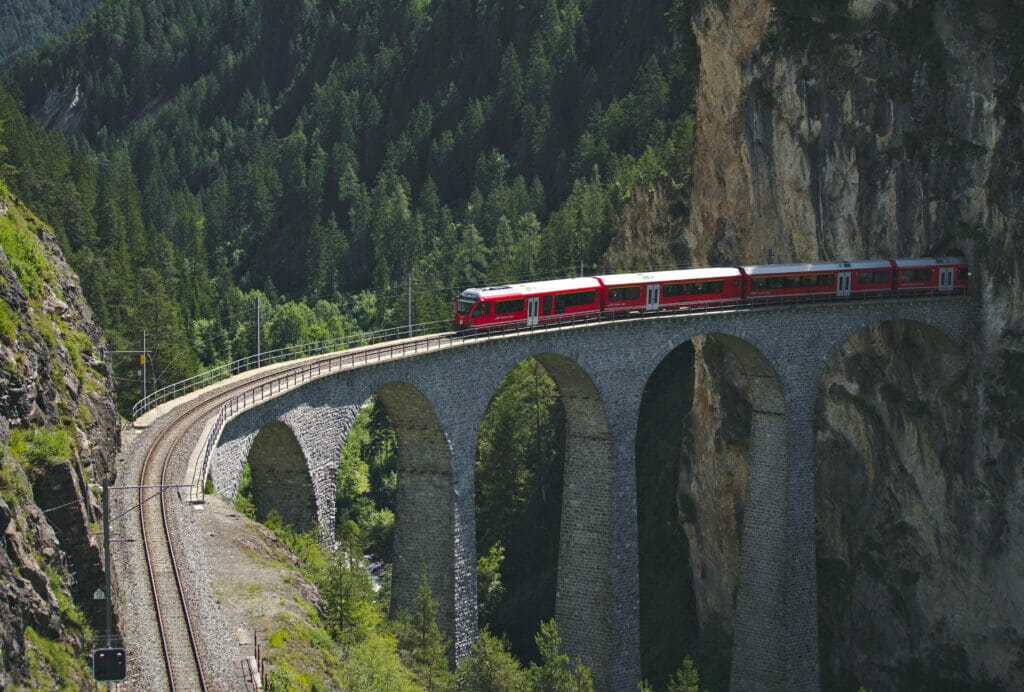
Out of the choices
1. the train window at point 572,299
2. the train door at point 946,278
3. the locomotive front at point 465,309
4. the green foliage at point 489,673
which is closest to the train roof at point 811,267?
the train door at point 946,278

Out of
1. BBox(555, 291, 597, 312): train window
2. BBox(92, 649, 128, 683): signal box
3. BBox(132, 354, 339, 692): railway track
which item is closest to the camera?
BBox(92, 649, 128, 683): signal box

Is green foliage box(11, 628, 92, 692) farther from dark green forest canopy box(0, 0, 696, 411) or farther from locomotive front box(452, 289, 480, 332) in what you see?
dark green forest canopy box(0, 0, 696, 411)

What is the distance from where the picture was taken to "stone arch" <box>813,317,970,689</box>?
59.0m

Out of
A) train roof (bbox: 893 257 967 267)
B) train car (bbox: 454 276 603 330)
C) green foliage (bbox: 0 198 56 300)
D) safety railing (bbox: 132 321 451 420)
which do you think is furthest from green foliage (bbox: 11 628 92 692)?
train roof (bbox: 893 257 967 267)

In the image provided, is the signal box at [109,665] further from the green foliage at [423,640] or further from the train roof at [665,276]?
the train roof at [665,276]

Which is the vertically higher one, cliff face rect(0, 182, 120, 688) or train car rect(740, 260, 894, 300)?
train car rect(740, 260, 894, 300)

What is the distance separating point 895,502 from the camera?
62344 millimetres

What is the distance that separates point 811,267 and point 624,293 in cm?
1042

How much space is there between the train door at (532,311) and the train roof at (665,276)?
3.59 metres

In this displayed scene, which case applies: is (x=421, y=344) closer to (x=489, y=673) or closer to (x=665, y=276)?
(x=665, y=276)

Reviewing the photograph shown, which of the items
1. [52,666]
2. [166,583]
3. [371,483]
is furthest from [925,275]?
[371,483]

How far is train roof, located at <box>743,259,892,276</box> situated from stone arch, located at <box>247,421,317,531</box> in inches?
968

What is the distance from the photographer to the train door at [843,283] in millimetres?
58312

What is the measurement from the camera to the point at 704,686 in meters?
63.2
